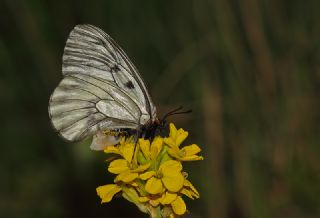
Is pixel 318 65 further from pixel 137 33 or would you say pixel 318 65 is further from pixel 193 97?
pixel 137 33

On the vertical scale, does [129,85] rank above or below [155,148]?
above

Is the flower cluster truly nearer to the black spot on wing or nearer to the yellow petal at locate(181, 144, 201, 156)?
the yellow petal at locate(181, 144, 201, 156)

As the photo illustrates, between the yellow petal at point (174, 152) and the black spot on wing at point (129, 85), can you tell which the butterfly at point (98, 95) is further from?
the yellow petal at point (174, 152)

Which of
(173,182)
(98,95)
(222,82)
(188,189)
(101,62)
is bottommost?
(222,82)

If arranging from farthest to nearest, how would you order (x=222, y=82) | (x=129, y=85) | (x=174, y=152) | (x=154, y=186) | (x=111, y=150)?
(x=222, y=82)
(x=129, y=85)
(x=111, y=150)
(x=174, y=152)
(x=154, y=186)

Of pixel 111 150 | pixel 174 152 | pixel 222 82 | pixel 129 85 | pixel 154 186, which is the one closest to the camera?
pixel 154 186

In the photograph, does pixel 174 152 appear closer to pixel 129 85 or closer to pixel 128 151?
pixel 128 151

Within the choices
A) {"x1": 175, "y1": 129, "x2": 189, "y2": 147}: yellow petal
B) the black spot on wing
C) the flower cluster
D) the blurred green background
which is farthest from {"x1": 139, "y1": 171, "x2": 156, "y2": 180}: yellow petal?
the blurred green background

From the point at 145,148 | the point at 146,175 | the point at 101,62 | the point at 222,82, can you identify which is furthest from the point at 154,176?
the point at 222,82
